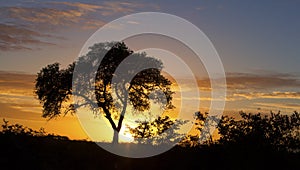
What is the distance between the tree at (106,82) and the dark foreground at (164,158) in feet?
81.9

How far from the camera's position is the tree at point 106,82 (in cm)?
5872

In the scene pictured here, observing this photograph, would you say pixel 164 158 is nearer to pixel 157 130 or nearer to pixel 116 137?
pixel 157 130

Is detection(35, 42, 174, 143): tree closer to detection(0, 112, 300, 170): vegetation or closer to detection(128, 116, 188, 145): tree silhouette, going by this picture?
detection(128, 116, 188, 145): tree silhouette

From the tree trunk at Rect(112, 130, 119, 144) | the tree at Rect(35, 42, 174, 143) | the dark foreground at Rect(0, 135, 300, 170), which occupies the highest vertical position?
the tree at Rect(35, 42, 174, 143)

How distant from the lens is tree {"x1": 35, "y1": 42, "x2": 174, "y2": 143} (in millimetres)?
58719

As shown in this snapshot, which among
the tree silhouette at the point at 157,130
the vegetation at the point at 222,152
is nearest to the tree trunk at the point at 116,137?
the tree silhouette at the point at 157,130

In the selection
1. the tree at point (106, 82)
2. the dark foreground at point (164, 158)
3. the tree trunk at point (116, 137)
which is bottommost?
the dark foreground at point (164, 158)

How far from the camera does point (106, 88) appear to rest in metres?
59.1

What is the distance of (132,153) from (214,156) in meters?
8.72

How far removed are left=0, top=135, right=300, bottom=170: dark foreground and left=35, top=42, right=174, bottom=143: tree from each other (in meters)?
25.0


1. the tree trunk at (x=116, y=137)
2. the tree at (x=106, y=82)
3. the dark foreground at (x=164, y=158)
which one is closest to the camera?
the dark foreground at (x=164, y=158)

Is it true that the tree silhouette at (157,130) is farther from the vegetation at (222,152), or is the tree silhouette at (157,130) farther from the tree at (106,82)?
the vegetation at (222,152)

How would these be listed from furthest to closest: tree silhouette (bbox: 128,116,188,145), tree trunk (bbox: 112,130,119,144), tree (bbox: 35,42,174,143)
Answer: tree (bbox: 35,42,174,143) < tree trunk (bbox: 112,130,119,144) < tree silhouette (bbox: 128,116,188,145)

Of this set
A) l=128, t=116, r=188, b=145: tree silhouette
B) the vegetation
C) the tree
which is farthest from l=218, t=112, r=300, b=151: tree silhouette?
the tree
